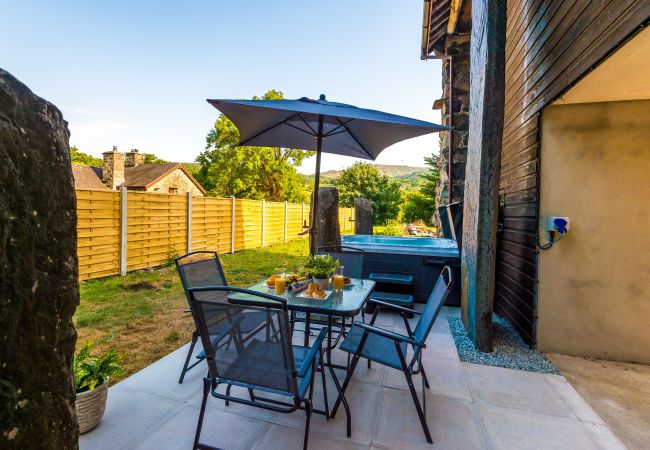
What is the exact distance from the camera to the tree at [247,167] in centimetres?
1688

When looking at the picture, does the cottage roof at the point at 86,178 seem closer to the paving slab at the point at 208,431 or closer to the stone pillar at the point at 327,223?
the stone pillar at the point at 327,223

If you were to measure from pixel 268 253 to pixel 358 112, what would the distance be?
6.79 metres

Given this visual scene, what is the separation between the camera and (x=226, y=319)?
63.7 inches

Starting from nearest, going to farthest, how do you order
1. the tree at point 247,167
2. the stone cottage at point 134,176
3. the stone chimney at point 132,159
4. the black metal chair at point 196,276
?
the black metal chair at point 196,276 → the stone cottage at point 134,176 → the tree at point 247,167 → the stone chimney at point 132,159

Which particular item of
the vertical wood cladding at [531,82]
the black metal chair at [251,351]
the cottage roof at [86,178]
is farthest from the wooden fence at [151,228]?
the cottage roof at [86,178]

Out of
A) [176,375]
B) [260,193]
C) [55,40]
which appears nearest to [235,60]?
[55,40]

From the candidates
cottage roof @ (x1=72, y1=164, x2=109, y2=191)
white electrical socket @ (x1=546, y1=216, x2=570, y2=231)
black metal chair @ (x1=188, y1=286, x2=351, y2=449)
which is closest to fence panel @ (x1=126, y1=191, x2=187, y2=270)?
black metal chair @ (x1=188, y1=286, x2=351, y2=449)

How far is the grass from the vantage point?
3072 mm

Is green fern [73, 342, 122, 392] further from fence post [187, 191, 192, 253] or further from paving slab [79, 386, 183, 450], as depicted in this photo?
fence post [187, 191, 192, 253]

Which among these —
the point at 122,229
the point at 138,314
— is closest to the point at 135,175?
the point at 122,229

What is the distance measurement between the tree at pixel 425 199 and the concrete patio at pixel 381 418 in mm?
12842

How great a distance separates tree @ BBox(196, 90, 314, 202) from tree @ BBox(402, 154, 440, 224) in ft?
21.1

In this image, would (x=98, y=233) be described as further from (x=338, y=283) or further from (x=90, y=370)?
(x=338, y=283)

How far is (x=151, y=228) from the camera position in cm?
648
